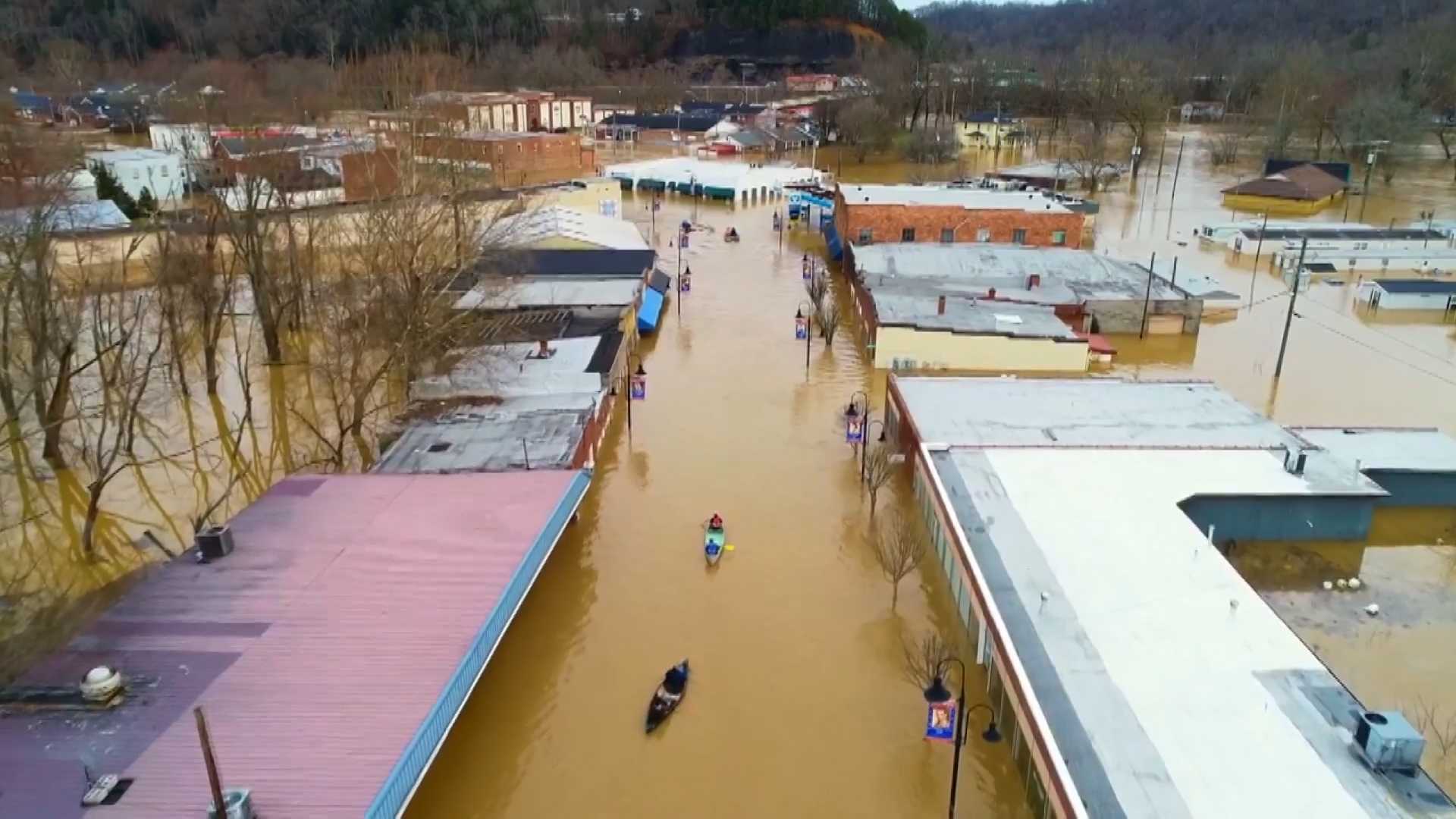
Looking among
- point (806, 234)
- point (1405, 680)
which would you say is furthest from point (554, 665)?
point (806, 234)

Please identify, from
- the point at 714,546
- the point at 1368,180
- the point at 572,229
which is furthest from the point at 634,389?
the point at 1368,180

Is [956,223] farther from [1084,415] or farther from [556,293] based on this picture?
[1084,415]

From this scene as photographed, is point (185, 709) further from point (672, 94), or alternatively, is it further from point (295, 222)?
point (672, 94)

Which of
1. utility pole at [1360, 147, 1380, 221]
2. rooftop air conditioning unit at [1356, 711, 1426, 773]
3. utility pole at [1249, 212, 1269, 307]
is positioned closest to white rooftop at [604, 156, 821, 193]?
utility pole at [1249, 212, 1269, 307]

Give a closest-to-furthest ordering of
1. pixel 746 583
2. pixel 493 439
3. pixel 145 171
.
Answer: pixel 746 583
pixel 493 439
pixel 145 171

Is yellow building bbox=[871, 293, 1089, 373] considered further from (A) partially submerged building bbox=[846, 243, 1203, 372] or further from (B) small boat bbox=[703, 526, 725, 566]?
(B) small boat bbox=[703, 526, 725, 566]

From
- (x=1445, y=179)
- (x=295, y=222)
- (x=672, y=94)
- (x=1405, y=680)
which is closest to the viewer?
(x=1405, y=680)

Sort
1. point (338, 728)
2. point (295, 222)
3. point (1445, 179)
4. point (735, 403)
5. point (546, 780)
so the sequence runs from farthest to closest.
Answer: point (1445, 179) → point (295, 222) → point (735, 403) → point (546, 780) → point (338, 728)
